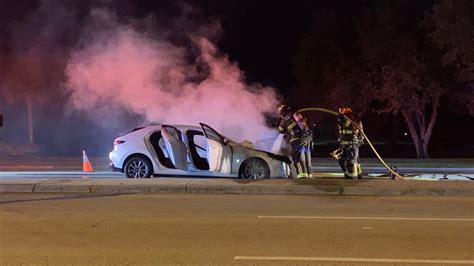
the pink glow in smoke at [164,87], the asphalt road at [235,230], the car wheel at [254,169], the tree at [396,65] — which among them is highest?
the tree at [396,65]

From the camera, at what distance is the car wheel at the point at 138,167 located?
49.1ft

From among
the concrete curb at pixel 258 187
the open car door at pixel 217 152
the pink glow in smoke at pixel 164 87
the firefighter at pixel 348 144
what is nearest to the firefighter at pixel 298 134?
the firefighter at pixel 348 144

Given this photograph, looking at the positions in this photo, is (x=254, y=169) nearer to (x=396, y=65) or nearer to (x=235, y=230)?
(x=235, y=230)

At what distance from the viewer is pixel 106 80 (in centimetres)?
1817

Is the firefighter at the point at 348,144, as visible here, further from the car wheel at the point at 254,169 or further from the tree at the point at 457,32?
the tree at the point at 457,32

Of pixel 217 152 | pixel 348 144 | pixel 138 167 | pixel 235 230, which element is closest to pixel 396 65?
pixel 348 144

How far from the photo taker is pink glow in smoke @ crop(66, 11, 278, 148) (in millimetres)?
16953

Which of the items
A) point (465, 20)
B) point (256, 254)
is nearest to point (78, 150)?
point (465, 20)

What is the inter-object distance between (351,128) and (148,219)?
6.57 metres

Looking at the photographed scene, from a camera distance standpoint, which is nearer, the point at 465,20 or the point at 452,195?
the point at 452,195

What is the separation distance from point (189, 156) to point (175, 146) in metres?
0.40

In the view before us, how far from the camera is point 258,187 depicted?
12.9 meters

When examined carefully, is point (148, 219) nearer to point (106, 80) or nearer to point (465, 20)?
point (106, 80)

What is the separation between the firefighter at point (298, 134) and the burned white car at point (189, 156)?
0.39m
